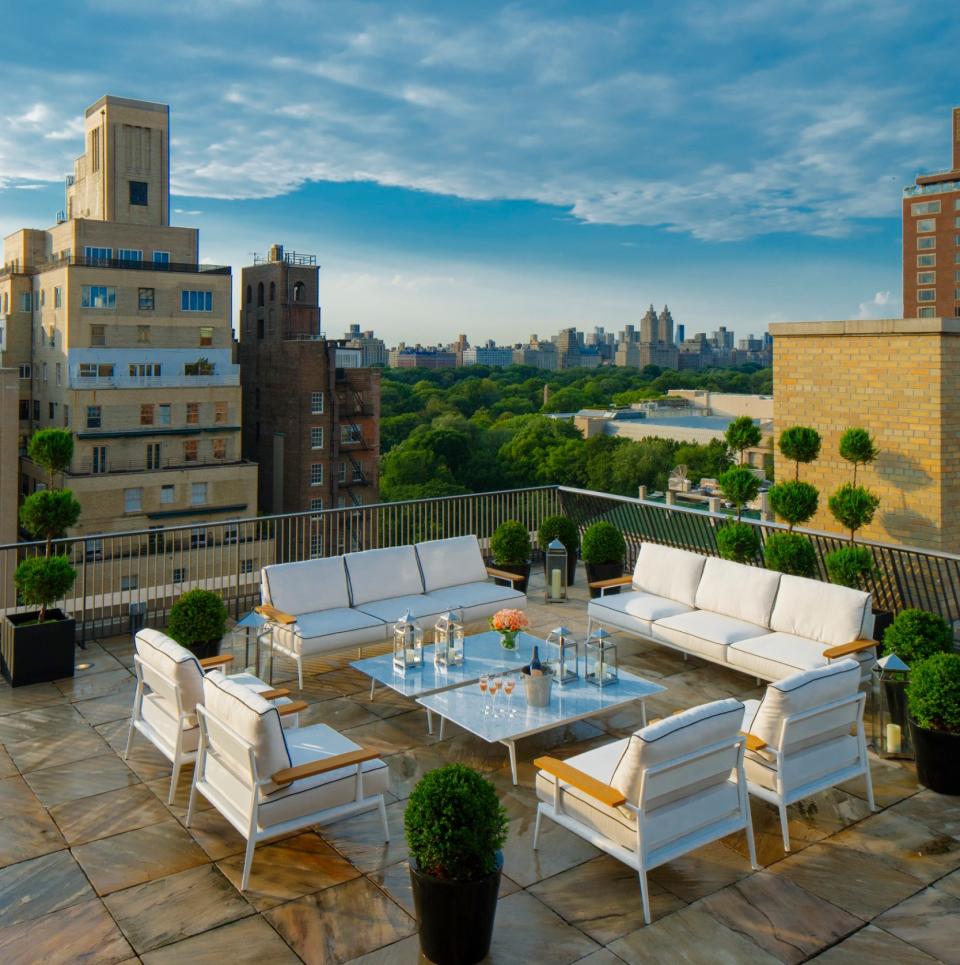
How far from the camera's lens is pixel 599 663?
226 inches

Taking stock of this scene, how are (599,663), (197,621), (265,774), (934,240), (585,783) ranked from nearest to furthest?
(585,783) → (265,774) → (599,663) → (197,621) → (934,240)

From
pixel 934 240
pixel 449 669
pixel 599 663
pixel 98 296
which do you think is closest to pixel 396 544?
pixel 449 669

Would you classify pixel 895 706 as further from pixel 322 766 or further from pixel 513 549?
pixel 513 549

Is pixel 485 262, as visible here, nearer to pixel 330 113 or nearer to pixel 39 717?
pixel 330 113

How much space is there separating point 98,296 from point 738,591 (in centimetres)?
5077

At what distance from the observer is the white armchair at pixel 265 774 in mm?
3992

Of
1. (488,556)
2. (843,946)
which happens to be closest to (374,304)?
(488,556)

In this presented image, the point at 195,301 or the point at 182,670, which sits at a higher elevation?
the point at 195,301

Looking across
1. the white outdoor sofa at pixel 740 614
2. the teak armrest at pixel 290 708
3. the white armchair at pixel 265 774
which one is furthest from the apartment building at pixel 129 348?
the white armchair at pixel 265 774

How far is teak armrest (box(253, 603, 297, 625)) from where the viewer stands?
6625 millimetres

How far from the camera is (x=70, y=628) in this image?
22.1 ft

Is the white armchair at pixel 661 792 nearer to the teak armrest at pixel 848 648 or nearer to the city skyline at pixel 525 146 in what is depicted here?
the teak armrest at pixel 848 648

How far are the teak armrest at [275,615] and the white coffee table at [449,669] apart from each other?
678 mm

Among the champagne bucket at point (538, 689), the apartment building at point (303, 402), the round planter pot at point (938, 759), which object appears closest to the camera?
the round planter pot at point (938, 759)
